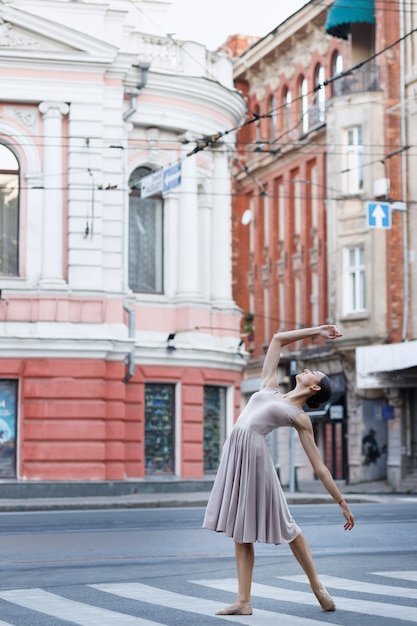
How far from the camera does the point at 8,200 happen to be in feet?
112

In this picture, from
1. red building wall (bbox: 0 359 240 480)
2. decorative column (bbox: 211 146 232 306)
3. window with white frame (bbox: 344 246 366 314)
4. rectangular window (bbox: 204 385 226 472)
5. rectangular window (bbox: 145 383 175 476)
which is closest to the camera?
red building wall (bbox: 0 359 240 480)

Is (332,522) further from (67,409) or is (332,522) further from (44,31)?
(44,31)

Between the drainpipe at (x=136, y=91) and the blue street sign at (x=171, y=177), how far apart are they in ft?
10.1

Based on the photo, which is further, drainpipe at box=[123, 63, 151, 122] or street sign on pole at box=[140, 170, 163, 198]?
drainpipe at box=[123, 63, 151, 122]

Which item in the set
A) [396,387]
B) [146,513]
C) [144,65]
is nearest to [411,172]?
[396,387]

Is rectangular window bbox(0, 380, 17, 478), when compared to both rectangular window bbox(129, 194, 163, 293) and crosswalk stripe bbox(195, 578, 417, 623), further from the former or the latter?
crosswalk stripe bbox(195, 578, 417, 623)

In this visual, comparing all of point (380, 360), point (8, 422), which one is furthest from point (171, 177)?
point (380, 360)

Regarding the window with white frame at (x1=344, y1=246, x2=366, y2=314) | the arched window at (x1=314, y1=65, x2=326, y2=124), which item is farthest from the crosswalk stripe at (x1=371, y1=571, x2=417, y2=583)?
the arched window at (x1=314, y1=65, x2=326, y2=124)

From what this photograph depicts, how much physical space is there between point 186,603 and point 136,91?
83.4 ft

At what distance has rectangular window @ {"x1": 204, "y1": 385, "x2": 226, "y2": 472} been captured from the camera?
36781 mm

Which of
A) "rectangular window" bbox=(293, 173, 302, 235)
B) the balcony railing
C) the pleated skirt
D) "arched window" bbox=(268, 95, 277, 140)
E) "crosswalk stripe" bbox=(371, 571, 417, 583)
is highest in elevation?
"arched window" bbox=(268, 95, 277, 140)

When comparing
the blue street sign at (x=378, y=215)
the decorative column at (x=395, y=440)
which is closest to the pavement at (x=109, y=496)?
the blue street sign at (x=378, y=215)

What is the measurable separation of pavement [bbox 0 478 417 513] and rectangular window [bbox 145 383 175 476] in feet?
3.01

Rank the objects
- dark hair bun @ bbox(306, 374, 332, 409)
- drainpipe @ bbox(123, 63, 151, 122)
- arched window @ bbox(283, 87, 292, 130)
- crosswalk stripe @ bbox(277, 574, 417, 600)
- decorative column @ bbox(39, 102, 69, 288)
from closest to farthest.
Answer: dark hair bun @ bbox(306, 374, 332, 409) < crosswalk stripe @ bbox(277, 574, 417, 600) < decorative column @ bbox(39, 102, 69, 288) < drainpipe @ bbox(123, 63, 151, 122) < arched window @ bbox(283, 87, 292, 130)
